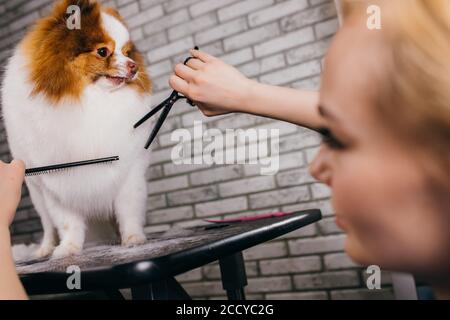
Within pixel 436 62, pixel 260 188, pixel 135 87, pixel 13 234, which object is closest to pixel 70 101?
pixel 135 87

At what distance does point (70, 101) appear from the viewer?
39.2 inches

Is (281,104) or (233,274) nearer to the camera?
(281,104)

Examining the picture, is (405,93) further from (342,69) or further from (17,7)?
(17,7)

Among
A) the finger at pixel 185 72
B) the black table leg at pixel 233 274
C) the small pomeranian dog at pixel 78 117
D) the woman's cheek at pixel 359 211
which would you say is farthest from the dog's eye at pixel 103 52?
the woman's cheek at pixel 359 211

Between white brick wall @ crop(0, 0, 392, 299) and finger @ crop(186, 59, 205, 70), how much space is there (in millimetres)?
955

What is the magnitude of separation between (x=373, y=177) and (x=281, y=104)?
36 cm

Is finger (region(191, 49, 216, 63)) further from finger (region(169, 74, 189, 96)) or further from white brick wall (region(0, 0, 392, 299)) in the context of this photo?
white brick wall (region(0, 0, 392, 299))

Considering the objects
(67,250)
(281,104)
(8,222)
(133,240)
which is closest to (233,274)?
(133,240)

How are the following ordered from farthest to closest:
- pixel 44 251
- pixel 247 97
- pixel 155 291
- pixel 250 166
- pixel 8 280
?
pixel 250 166
pixel 44 251
pixel 247 97
pixel 155 291
pixel 8 280

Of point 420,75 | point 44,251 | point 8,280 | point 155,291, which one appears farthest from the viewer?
point 44,251

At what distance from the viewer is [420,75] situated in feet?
1.19

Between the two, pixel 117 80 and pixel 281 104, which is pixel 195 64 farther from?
pixel 117 80

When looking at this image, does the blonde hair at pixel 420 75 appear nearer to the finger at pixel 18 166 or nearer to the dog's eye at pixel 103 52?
the finger at pixel 18 166

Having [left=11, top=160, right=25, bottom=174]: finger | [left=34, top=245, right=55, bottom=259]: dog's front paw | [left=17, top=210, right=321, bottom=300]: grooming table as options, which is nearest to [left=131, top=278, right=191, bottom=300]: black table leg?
[left=17, top=210, right=321, bottom=300]: grooming table
